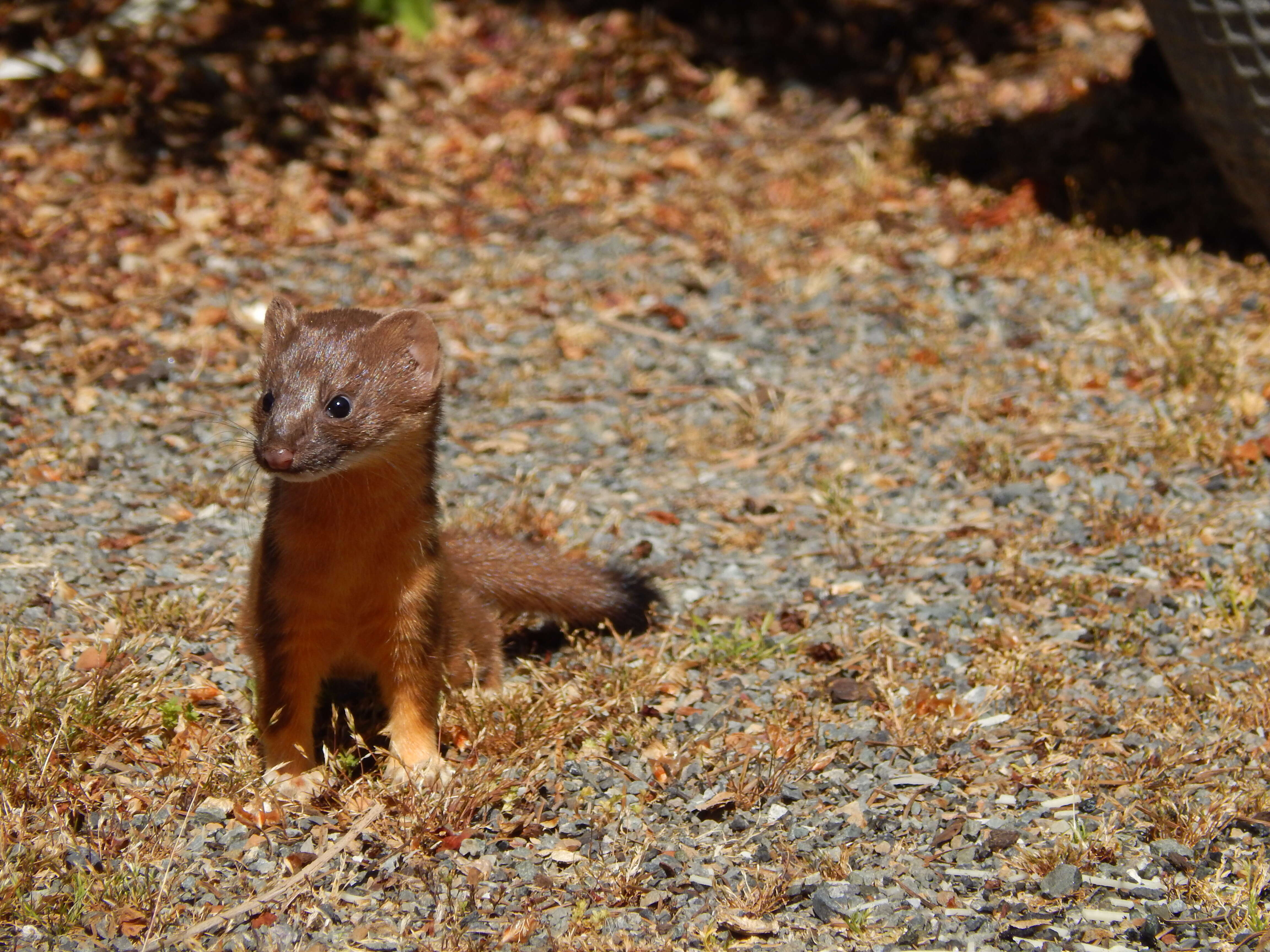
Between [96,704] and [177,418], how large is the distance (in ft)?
7.14

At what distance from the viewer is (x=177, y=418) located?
556 cm

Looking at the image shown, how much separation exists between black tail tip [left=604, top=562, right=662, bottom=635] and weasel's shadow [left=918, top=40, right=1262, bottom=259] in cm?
395

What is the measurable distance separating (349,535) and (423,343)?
54cm

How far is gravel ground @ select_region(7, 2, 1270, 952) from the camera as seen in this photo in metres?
3.24

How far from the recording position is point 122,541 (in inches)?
183

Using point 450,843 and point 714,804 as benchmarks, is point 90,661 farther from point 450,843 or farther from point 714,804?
point 714,804

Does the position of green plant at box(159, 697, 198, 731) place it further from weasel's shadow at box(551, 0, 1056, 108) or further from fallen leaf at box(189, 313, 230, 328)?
weasel's shadow at box(551, 0, 1056, 108)

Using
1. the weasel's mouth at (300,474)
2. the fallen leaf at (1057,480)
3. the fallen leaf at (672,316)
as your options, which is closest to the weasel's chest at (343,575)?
the weasel's mouth at (300,474)

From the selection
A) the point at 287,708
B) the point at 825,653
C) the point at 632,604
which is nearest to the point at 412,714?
the point at 287,708

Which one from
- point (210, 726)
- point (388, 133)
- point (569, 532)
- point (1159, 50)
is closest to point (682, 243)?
point (388, 133)

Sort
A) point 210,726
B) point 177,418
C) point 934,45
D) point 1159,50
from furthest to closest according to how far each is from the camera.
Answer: point 934,45
point 1159,50
point 177,418
point 210,726

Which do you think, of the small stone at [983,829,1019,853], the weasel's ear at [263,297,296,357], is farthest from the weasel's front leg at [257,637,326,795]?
the small stone at [983,829,1019,853]

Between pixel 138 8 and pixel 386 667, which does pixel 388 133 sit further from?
pixel 386 667

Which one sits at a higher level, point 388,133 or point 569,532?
point 388,133
